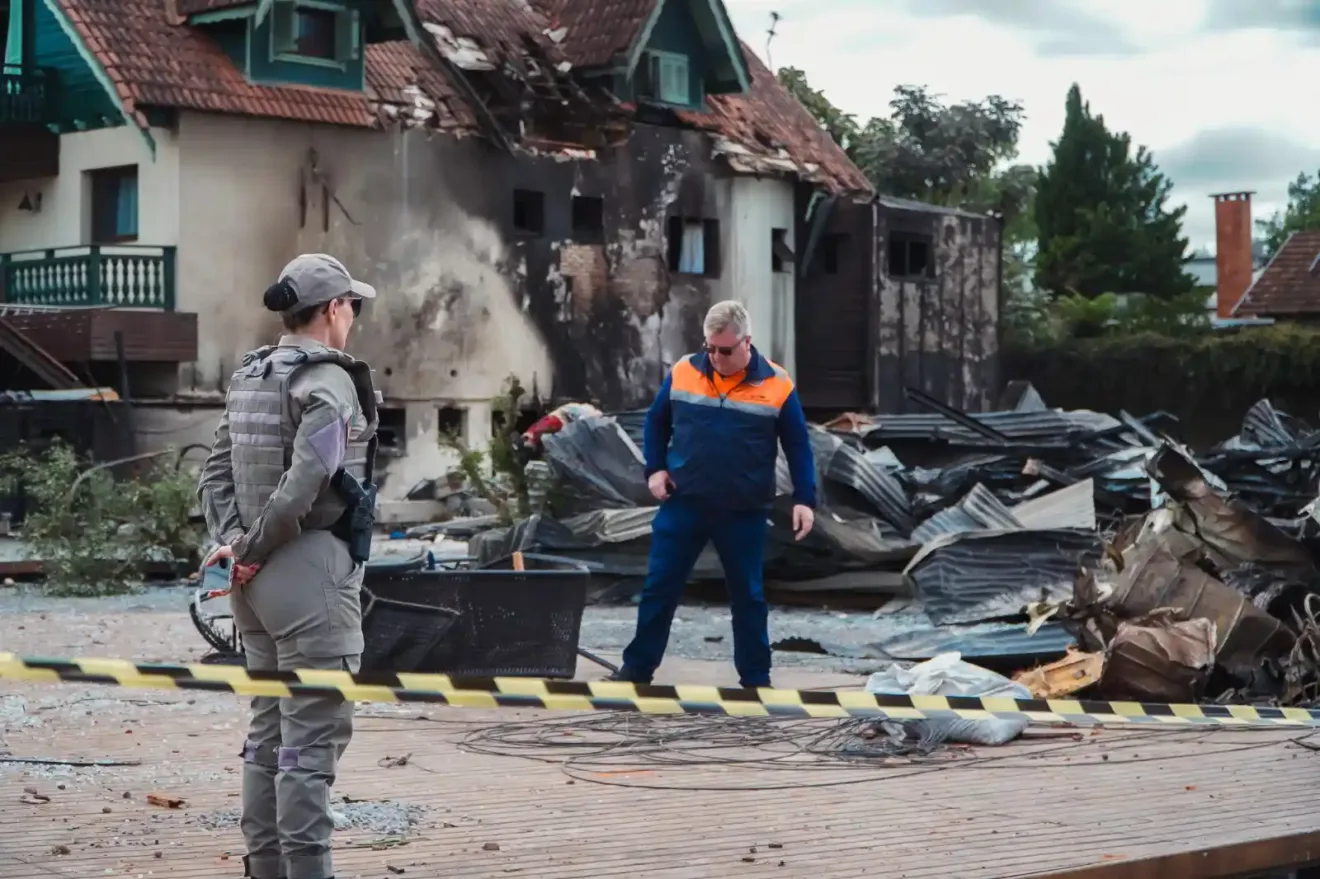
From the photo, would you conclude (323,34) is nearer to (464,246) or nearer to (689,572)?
(464,246)

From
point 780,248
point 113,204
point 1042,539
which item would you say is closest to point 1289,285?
point 780,248

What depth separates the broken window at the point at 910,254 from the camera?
127ft

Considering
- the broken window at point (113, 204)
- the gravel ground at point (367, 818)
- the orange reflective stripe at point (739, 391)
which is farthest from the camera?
the broken window at point (113, 204)

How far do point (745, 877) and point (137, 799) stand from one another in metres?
2.27

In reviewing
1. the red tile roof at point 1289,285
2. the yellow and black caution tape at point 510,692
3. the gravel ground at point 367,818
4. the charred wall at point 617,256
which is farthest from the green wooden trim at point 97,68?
the red tile roof at point 1289,285

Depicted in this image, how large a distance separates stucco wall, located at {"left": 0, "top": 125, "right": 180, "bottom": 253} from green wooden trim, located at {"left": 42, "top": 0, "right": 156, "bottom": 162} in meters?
0.15

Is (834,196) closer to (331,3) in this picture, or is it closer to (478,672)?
(331,3)

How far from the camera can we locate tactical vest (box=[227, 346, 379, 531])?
5465mm

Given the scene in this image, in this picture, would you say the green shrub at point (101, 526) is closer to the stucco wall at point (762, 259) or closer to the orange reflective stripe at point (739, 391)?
the orange reflective stripe at point (739, 391)

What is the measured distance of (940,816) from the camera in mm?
6797

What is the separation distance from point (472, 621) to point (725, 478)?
4.53ft

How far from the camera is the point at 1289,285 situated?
5562cm

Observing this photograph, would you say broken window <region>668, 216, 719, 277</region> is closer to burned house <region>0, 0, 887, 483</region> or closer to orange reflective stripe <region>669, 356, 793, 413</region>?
burned house <region>0, 0, 887, 483</region>

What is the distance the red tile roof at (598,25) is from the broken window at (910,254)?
299 inches
